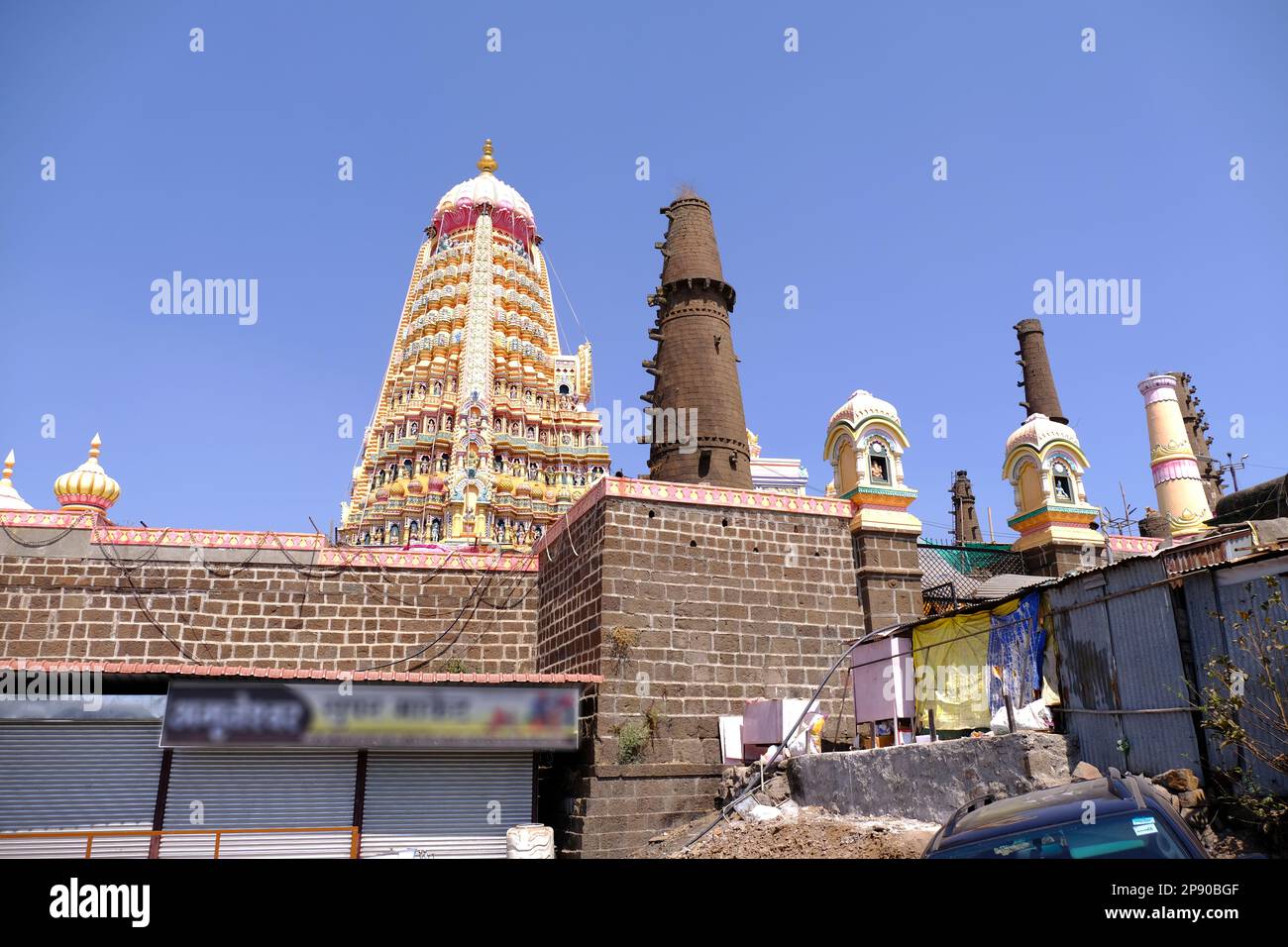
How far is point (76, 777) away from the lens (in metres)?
11.6

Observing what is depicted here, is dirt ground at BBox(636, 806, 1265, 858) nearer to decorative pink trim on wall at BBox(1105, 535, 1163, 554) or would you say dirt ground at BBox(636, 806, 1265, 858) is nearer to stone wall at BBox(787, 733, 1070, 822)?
stone wall at BBox(787, 733, 1070, 822)

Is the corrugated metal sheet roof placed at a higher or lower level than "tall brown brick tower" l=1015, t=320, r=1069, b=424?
lower

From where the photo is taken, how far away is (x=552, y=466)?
4219cm

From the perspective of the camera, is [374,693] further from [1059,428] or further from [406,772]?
[1059,428]

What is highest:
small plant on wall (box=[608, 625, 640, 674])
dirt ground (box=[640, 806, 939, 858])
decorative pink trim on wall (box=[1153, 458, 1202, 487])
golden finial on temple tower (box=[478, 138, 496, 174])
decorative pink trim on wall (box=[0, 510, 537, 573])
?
golden finial on temple tower (box=[478, 138, 496, 174])

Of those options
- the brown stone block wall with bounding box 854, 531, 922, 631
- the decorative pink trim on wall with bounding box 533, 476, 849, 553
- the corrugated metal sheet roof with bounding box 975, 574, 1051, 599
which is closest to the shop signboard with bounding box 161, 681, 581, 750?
the decorative pink trim on wall with bounding box 533, 476, 849, 553

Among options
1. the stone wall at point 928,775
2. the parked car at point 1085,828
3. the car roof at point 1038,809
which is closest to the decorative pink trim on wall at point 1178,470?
the stone wall at point 928,775

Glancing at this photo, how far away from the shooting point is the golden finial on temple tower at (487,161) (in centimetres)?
5072

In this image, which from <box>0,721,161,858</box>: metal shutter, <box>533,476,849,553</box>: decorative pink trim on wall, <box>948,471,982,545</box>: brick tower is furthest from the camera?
<box>948,471,982,545</box>: brick tower

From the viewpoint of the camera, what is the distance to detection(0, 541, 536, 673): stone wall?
15.6 metres

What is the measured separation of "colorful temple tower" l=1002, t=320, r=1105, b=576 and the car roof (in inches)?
641

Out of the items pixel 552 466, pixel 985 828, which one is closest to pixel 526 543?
pixel 552 466

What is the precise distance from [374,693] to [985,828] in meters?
9.87

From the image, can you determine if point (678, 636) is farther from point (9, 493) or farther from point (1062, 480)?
point (9, 493)
